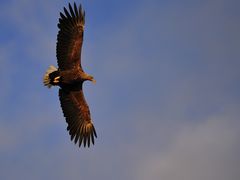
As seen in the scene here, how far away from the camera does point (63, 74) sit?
77.7 ft

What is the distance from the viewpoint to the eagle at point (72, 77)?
2369cm

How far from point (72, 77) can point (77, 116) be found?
1.78 meters

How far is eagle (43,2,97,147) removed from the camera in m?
23.7

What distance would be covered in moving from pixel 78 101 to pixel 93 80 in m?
0.93

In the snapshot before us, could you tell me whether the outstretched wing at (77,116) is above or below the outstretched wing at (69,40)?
below

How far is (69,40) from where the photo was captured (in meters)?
23.7

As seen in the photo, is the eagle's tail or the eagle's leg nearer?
the eagle's leg

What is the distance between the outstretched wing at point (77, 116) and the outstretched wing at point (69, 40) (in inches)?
47.5

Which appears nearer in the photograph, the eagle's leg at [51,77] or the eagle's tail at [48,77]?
the eagle's leg at [51,77]

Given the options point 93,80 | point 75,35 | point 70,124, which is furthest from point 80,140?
point 75,35

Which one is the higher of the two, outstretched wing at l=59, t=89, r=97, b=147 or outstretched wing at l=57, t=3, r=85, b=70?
→ outstretched wing at l=57, t=3, r=85, b=70

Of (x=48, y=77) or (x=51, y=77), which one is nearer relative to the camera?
(x=51, y=77)

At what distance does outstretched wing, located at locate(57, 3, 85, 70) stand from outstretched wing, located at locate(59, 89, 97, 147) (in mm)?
1207

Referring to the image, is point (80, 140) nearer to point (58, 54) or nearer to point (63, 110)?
point (63, 110)
